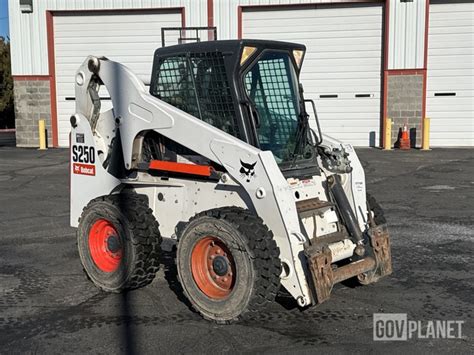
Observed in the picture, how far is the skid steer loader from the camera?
15.2 feet

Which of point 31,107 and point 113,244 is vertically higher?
point 31,107

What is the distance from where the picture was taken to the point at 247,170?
4723 millimetres

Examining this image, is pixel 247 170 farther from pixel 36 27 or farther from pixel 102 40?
pixel 36 27

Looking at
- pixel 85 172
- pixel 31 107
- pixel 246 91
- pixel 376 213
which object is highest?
pixel 246 91

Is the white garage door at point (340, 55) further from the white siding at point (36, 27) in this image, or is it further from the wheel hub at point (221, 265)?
the wheel hub at point (221, 265)

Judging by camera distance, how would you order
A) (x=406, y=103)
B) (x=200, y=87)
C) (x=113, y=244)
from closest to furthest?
(x=200, y=87) → (x=113, y=244) → (x=406, y=103)

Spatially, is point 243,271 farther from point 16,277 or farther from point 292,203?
point 16,277

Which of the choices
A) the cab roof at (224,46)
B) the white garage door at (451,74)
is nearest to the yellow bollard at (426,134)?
the white garage door at (451,74)

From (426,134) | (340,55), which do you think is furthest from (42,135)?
(426,134)

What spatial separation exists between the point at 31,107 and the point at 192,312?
716 inches

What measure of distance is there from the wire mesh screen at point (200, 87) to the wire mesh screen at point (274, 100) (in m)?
0.26

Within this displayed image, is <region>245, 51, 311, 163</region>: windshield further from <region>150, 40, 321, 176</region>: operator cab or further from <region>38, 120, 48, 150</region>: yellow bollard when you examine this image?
<region>38, 120, 48, 150</region>: yellow bollard

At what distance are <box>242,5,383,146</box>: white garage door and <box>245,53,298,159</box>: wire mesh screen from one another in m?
15.1

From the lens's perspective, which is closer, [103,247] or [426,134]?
[103,247]
